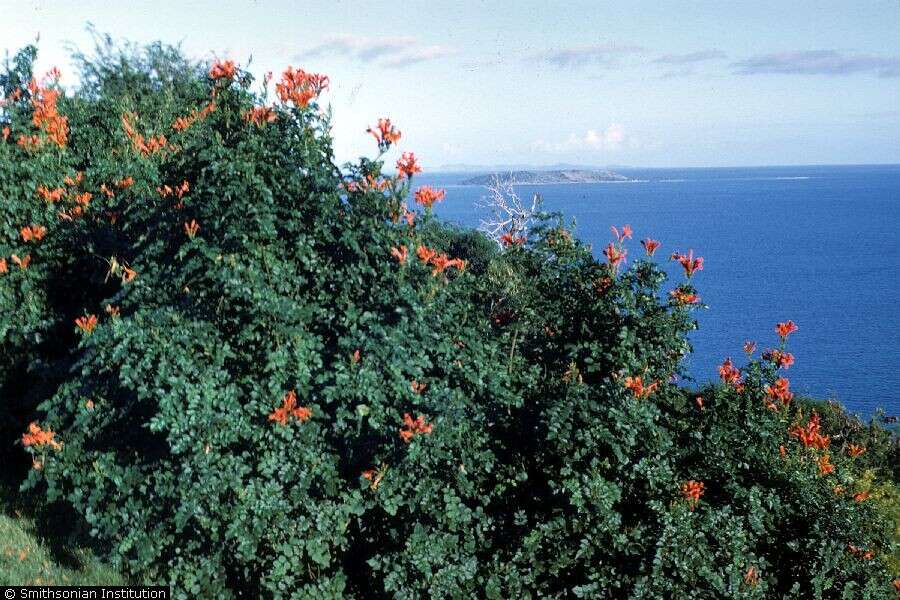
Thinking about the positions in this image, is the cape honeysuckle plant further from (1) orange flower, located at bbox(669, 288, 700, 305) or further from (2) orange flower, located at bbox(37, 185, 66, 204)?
(2) orange flower, located at bbox(37, 185, 66, 204)

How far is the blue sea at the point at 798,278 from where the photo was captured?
51.2 metres

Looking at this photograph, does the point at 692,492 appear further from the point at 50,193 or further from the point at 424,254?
the point at 50,193

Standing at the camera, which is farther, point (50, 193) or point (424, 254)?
point (50, 193)

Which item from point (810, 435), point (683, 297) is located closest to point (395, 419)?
point (683, 297)

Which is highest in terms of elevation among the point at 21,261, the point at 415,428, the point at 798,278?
the point at 21,261

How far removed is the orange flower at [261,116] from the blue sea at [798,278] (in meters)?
10.6

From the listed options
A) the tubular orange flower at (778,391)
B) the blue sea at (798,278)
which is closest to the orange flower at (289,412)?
the tubular orange flower at (778,391)

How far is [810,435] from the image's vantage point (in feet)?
15.8

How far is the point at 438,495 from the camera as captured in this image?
445 centimetres

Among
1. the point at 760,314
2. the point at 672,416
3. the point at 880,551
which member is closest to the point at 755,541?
the point at 672,416

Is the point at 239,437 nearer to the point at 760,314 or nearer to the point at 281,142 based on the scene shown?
the point at 281,142

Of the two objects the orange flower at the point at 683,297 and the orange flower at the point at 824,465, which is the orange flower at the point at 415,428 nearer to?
the orange flower at the point at 683,297

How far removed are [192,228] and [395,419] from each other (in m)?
1.84

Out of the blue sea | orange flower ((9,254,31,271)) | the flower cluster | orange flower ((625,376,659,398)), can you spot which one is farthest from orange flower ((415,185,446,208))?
the blue sea
